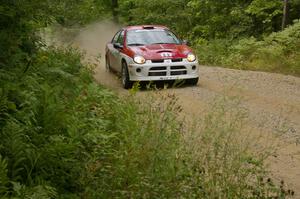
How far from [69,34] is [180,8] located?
34.8ft

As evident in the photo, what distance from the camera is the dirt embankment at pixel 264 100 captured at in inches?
275

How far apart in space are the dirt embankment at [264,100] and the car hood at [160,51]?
37.7 inches

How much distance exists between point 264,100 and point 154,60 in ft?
10.4

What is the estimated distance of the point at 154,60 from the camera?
12.9 meters

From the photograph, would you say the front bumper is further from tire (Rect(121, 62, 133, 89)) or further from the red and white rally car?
tire (Rect(121, 62, 133, 89))

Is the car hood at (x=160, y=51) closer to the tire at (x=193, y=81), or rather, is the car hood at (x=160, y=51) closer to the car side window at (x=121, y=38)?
the tire at (x=193, y=81)

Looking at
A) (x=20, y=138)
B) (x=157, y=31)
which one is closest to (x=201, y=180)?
(x=20, y=138)

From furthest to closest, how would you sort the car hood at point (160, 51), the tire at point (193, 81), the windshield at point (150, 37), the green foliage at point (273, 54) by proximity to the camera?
the green foliage at point (273, 54), the windshield at point (150, 37), the tire at point (193, 81), the car hood at point (160, 51)

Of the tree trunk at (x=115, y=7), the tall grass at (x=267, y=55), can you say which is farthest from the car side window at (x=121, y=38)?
the tree trunk at (x=115, y=7)

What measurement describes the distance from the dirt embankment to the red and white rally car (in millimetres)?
425

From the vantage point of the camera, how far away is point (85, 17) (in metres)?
39.4

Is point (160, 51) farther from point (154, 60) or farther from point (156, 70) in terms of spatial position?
point (156, 70)

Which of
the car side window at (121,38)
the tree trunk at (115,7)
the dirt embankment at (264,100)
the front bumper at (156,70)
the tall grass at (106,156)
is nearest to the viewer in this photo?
the tall grass at (106,156)

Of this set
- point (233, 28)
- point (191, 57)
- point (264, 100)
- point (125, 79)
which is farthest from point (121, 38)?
point (233, 28)
